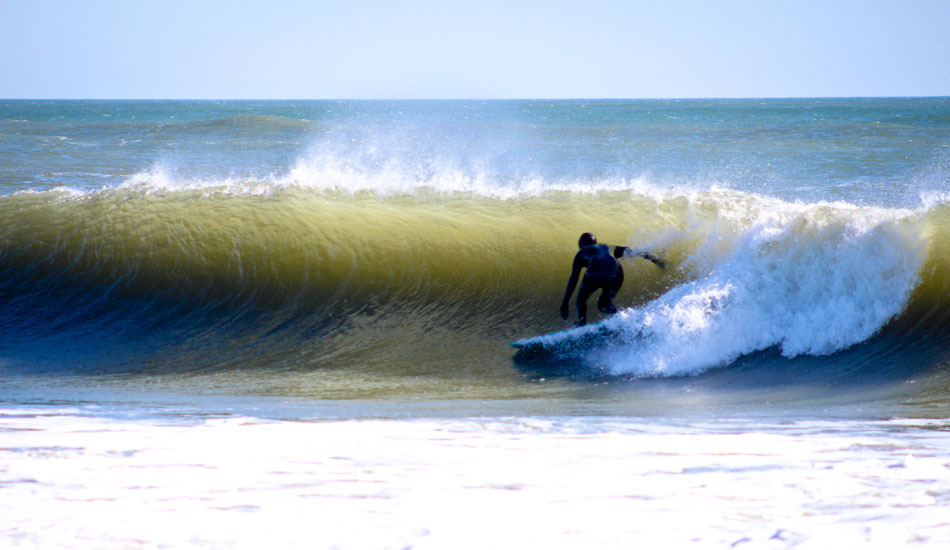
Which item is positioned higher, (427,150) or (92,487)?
(427,150)

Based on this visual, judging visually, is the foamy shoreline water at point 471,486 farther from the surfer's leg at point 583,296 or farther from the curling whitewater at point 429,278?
the surfer's leg at point 583,296

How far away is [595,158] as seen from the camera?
20.0 meters

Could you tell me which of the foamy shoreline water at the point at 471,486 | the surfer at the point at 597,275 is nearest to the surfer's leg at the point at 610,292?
the surfer at the point at 597,275

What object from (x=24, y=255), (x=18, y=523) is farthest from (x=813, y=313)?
(x=24, y=255)

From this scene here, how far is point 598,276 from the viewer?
606 cm

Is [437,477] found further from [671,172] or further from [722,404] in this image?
[671,172]

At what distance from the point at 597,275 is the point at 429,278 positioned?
2.38 meters

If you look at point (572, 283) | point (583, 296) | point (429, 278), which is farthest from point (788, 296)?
point (429, 278)

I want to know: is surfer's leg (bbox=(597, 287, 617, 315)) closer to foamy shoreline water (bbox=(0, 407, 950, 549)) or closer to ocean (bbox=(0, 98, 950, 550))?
ocean (bbox=(0, 98, 950, 550))

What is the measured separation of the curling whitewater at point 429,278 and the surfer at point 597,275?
0.21m

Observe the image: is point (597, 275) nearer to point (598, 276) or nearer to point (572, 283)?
Result: point (598, 276)

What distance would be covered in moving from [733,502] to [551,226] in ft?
22.1

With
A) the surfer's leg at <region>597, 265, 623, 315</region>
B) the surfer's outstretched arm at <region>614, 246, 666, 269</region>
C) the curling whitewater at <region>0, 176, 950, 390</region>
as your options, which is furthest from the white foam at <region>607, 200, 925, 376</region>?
the surfer's outstretched arm at <region>614, 246, 666, 269</region>

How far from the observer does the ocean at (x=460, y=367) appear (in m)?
2.44
